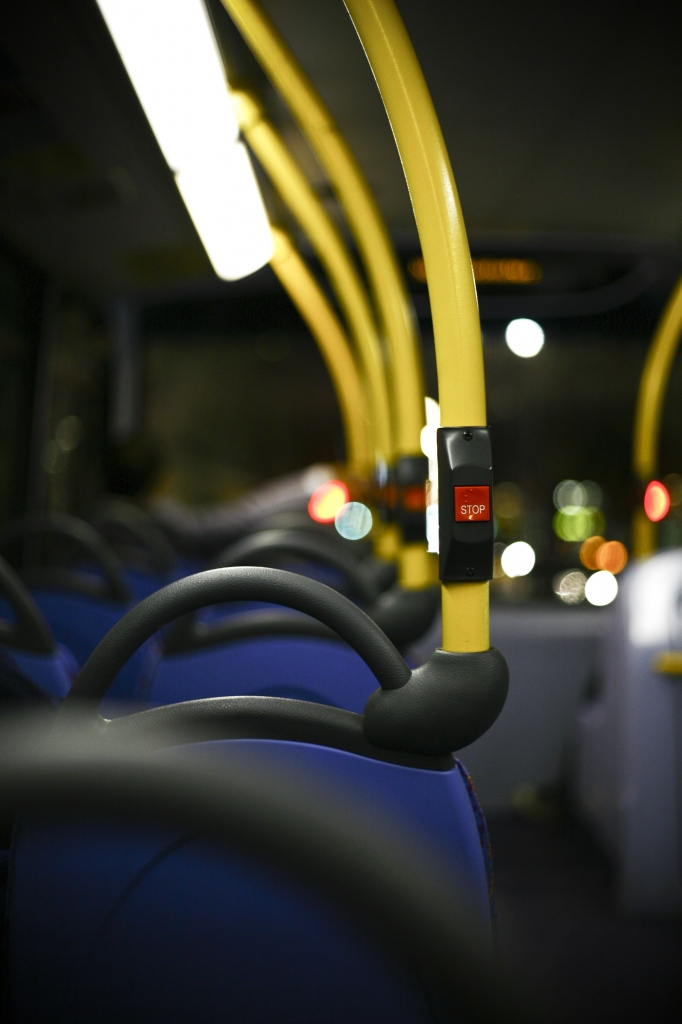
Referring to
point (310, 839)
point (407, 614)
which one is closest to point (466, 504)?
point (310, 839)

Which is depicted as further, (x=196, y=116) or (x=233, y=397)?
(x=233, y=397)

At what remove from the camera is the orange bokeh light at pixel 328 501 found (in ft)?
11.1

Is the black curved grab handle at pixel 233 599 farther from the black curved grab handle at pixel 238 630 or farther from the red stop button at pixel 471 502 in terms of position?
the black curved grab handle at pixel 238 630

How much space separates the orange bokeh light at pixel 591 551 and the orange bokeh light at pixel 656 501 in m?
0.57

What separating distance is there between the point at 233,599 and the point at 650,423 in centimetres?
249

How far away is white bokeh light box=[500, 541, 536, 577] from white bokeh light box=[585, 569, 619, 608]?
0.30 m

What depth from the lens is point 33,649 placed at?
1.36 m

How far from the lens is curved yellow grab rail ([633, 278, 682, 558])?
281cm

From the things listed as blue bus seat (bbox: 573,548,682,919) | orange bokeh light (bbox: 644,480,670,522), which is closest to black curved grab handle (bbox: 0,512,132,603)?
blue bus seat (bbox: 573,548,682,919)

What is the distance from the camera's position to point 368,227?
1.79 meters

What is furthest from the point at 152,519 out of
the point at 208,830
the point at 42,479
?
the point at 208,830

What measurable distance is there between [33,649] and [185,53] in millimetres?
1501

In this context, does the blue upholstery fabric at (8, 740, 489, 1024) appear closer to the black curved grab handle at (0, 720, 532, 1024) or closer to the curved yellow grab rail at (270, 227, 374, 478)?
the black curved grab handle at (0, 720, 532, 1024)

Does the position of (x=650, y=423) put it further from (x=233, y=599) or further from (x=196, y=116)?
→ (x=233, y=599)
